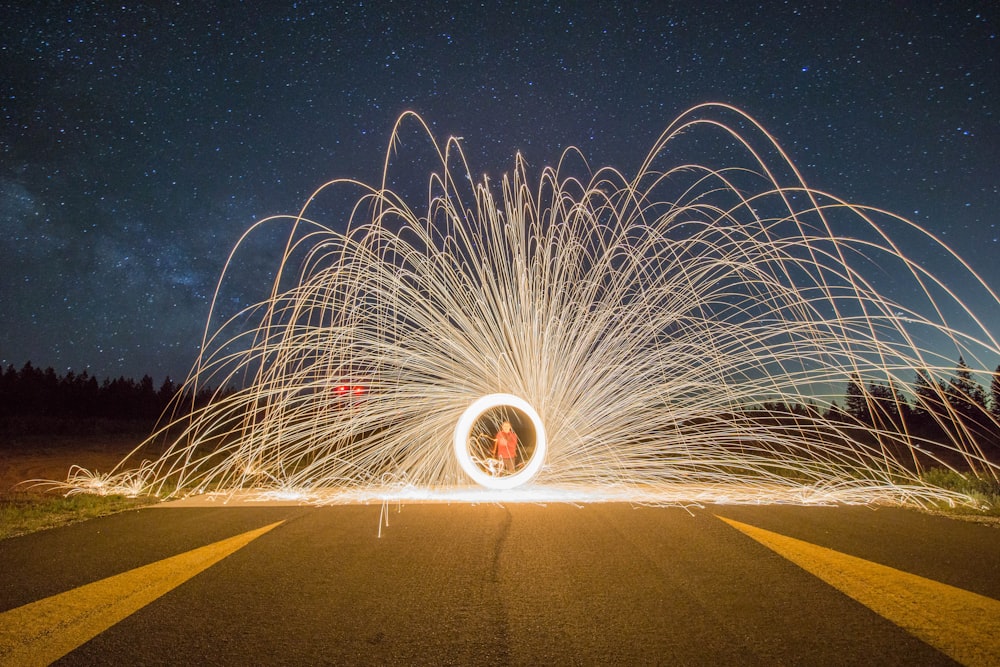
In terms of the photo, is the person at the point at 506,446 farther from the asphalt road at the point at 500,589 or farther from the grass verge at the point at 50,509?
the grass verge at the point at 50,509

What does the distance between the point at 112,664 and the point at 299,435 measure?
721 cm

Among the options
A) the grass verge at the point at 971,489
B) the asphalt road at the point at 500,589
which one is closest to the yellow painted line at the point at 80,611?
the asphalt road at the point at 500,589

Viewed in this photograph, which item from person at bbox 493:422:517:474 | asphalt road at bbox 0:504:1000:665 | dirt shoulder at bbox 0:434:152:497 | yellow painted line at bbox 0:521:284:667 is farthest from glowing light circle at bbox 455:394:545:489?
dirt shoulder at bbox 0:434:152:497

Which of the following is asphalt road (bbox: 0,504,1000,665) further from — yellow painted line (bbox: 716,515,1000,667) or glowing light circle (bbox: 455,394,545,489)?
glowing light circle (bbox: 455,394,545,489)

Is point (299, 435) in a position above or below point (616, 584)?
above

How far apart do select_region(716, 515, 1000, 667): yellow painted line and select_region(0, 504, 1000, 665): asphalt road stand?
7cm

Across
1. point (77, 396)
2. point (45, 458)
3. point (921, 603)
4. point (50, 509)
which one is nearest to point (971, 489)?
point (921, 603)

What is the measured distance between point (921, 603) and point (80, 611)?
5.30 metres

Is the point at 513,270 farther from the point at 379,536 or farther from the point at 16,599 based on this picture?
the point at 16,599

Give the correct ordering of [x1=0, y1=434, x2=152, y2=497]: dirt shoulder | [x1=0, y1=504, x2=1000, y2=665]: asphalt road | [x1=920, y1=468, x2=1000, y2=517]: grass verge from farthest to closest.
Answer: [x1=0, y1=434, x2=152, y2=497]: dirt shoulder → [x1=920, y1=468, x2=1000, y2=517]: grass verge → [x1=0, y1=504, x2=1000, y2=665]: asphalt road

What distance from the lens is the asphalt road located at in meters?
2.85

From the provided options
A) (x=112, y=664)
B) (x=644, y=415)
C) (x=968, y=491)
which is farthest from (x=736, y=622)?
(x=968, y=491)

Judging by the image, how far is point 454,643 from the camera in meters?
Result: 2.93

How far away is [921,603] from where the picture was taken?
3.52m
